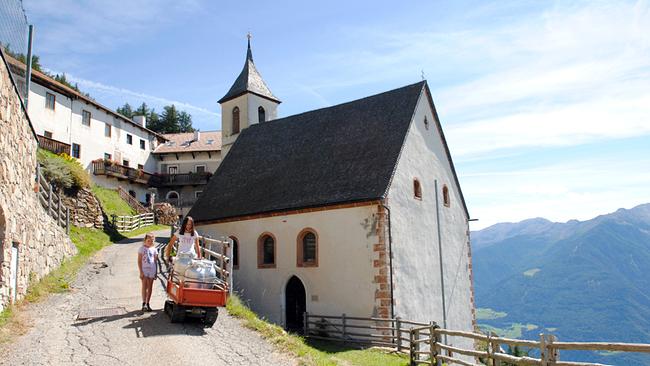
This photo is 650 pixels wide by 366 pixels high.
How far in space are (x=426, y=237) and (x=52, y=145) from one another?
29.5 m

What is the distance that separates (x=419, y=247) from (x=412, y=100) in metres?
6.82

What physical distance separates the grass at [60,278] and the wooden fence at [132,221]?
75 centimetres

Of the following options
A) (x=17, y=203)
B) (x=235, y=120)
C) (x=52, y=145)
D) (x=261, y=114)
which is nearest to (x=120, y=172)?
(x=52, y=145)

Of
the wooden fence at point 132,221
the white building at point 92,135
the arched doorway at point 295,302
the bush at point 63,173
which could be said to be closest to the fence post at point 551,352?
the arched doorway at point 295,302

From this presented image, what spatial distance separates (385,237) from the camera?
2058cm

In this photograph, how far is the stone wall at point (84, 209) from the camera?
97.6ft

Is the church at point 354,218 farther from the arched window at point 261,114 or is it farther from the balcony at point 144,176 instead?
the balcony at point 144,176

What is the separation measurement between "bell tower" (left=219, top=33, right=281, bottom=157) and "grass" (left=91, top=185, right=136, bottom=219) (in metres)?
9.35

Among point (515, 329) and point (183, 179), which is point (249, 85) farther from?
point (515, 329)

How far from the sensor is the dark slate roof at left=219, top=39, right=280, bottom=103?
35781 mm

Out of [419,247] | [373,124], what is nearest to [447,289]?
[419,247]

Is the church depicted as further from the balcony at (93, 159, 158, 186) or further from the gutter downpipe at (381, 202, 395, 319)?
the balcony at (93, 159, 158, 186)

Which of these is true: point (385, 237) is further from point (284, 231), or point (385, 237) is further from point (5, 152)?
point (5, 152)

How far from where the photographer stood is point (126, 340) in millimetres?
10430
